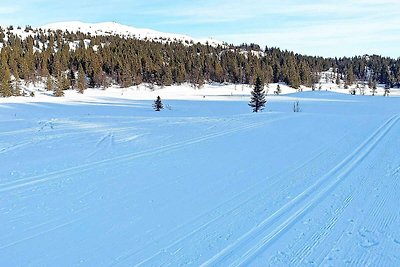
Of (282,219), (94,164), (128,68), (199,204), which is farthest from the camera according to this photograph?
(128,68)

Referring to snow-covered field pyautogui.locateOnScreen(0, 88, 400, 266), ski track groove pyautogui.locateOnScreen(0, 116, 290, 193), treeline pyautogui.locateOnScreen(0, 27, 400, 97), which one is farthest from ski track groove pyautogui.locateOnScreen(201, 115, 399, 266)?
treeline pyautogui.locateOnScreen(0, 27, 400, 97)

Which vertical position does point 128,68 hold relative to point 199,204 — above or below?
above

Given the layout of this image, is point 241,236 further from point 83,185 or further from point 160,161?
point 160,161

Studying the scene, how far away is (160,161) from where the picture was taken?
1103cm

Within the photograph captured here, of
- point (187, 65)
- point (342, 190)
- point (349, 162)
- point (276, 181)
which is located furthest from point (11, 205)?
point (187, 65)

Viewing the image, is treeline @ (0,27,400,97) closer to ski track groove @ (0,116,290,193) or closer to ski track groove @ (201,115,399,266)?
ski track groove @ (0,116,290,193)

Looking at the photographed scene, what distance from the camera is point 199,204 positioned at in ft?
23.8

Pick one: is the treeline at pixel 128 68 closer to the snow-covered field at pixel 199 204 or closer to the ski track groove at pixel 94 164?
the ski track groove at pixel 94 164

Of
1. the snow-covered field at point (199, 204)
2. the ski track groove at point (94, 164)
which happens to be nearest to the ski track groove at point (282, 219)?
the snow-covered field at point (199, 204)

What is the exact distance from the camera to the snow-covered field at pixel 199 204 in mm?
5266

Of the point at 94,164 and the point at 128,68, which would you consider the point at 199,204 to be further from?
the point at 128,68

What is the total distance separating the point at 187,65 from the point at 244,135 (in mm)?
94086

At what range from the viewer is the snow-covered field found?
5.27 metres

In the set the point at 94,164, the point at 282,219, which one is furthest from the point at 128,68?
the point at 282,219
